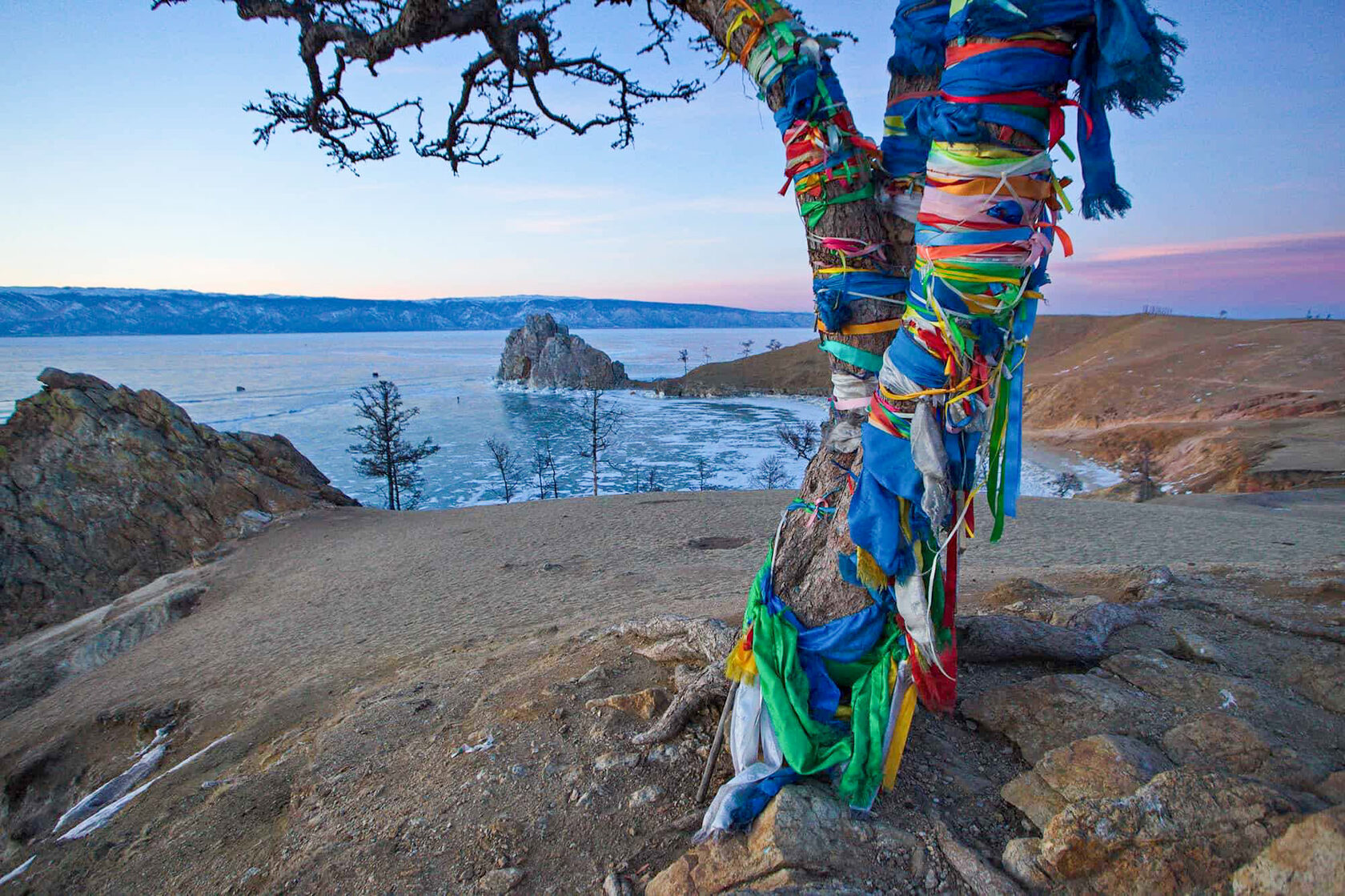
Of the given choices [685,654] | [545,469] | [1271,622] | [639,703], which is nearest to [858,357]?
[639,703]

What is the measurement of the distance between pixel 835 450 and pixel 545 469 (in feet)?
124

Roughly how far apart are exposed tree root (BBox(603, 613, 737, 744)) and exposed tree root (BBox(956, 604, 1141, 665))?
1206 millimetres

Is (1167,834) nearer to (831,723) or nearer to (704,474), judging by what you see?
(831,723)

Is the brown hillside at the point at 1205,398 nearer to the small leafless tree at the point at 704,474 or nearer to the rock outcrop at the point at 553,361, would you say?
the small leafless tree at the point at 704,474

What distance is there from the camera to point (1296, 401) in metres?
28.0

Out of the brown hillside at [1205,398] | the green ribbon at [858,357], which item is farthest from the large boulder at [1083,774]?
the brown hillside at [1205,398]

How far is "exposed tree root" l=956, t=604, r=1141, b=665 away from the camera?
328 cm

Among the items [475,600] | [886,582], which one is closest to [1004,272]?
[886,582]

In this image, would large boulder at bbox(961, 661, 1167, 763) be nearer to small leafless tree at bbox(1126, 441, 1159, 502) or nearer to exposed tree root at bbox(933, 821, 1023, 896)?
exposed tree root at bbox(933, 821, 1023, 896)

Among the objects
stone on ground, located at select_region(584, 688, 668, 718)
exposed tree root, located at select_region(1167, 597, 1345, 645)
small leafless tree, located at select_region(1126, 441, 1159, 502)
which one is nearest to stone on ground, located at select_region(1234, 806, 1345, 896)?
stone on ground, located at select_region(584, 688, 668, 718)

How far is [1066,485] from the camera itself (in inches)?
1061

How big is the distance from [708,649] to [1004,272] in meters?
2.46

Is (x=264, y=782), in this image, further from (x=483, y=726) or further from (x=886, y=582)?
(x=886, y=582)

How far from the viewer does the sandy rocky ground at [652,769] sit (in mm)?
1874
